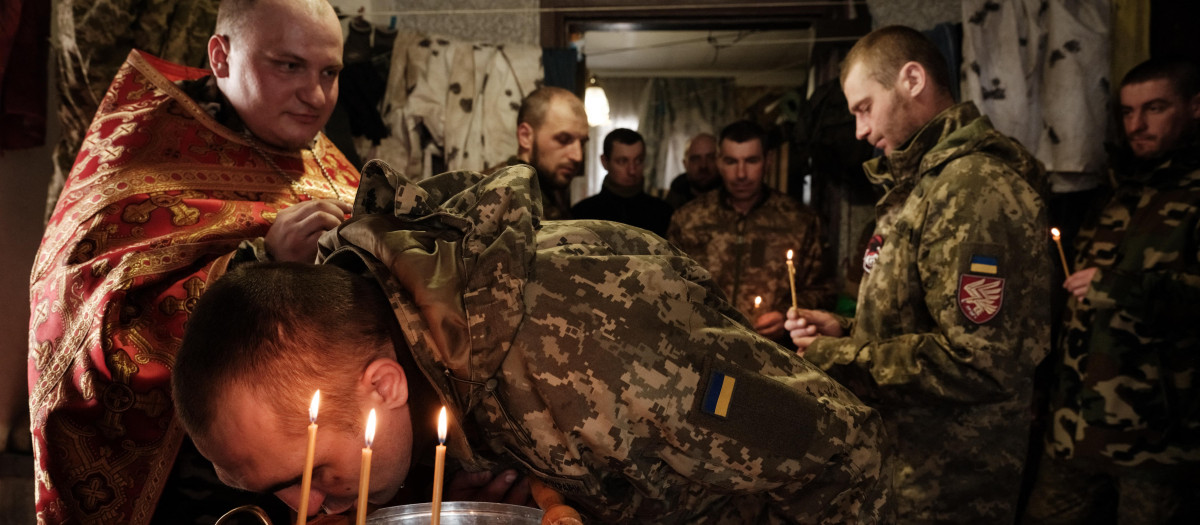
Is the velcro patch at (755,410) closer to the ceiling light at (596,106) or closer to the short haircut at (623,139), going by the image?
the short haircut at (623,139)

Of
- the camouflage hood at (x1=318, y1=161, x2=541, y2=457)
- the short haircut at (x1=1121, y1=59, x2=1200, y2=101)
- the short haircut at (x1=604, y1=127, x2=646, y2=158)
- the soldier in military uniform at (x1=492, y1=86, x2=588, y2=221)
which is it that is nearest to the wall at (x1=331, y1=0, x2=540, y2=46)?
the short haircut at (x1=604, y1=127, x2=646, y2=158)

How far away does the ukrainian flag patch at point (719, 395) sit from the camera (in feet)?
3.72

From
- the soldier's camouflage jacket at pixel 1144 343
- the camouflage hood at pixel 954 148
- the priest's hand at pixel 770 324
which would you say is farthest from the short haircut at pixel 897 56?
the soldier's camouflage jacket at pixel 1144 343

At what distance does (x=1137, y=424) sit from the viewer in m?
2.68

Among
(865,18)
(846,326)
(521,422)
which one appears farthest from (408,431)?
(865,18)

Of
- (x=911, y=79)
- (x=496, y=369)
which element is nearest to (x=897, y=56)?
(x=911, y=79)

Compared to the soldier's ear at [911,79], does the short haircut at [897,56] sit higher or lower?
higher

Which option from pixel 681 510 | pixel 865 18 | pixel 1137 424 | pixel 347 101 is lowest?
pixel 1137 424

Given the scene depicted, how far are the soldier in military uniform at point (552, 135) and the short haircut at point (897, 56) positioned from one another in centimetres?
153

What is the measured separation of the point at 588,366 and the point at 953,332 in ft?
4.21

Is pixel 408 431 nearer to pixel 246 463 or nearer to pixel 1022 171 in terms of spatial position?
pixel 246 463

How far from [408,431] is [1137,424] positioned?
8.53ft

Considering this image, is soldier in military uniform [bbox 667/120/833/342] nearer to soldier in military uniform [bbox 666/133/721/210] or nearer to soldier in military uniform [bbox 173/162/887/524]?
soldier in military uniform [bbox 666/133/721/210]

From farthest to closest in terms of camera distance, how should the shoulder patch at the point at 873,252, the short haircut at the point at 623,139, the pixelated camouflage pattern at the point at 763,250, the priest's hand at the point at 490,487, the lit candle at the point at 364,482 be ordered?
the short haircut at the point at 623,139 < the pixelated camouflage pattern at the point at 763,250 < the shoulder patch at the point at 873,252 < the priest's hand at the point at 490,487 < the lit candle at the point at 364,482
